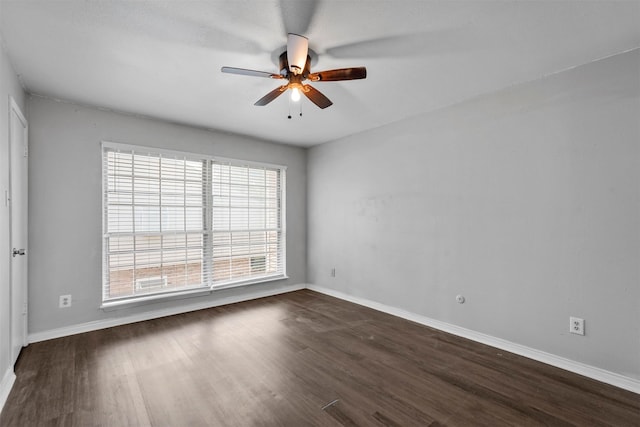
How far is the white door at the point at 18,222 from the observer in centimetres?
236

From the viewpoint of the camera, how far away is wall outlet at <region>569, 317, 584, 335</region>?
7.96 ft

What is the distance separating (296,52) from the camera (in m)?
1.98

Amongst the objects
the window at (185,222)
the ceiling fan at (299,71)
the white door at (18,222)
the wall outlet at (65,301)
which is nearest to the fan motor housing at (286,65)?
the ceiling fan at (299,71)

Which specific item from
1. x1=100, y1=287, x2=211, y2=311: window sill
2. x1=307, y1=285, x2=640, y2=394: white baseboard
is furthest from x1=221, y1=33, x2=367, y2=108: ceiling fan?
x1=100, y1=287, x2=211, y2=311: window sill

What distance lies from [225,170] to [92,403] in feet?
10.1

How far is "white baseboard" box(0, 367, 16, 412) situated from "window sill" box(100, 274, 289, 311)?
112cm

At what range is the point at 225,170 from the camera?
4.40 metres

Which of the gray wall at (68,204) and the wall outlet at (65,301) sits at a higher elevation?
the gray wall at (68,204)

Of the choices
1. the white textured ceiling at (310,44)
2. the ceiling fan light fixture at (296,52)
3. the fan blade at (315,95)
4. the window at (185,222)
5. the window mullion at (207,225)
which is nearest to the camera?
the white textured ceiling at (310,44)

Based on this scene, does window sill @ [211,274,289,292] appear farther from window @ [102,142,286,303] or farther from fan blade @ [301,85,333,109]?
fan blade @ [301,85,333,109]

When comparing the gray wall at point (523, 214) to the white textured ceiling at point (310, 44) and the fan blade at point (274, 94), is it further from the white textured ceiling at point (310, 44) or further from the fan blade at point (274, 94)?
the fan blade at point (274, 94)

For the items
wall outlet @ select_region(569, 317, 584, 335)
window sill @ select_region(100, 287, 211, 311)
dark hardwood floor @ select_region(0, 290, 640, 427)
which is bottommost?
dark hardwood floor @ select_region(0, 290, 640, 427)

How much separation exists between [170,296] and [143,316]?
1.17ft

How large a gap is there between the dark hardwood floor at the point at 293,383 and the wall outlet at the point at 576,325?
34 cm
